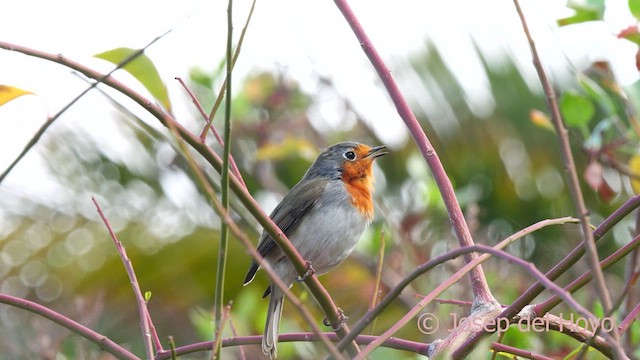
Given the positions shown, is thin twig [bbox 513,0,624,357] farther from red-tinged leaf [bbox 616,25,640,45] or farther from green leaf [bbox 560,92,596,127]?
green leaf [bbox 560,92,596,127]

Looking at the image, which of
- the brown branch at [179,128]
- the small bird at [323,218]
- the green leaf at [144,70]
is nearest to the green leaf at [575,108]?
the small bird at [323,218]

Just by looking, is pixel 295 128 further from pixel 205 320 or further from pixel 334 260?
pixel 205 320

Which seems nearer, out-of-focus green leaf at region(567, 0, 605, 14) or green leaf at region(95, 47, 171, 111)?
green leaf at region(95, 47, 171, 111)

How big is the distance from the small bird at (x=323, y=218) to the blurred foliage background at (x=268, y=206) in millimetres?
297

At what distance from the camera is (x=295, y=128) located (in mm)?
6012

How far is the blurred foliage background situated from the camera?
5273 millimetres

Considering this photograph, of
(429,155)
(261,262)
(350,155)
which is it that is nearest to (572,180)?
(261,262)

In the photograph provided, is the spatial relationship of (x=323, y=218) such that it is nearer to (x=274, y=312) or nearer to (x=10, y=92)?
(x=274, y=312)

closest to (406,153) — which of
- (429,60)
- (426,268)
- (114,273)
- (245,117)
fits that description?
(429,60)

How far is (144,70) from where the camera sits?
7.79ft

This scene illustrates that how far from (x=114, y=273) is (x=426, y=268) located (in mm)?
4064

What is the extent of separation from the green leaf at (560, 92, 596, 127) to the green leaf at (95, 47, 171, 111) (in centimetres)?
172

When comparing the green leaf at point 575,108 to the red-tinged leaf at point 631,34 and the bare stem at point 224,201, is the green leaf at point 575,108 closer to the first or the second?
the red-tinged leaf at point 631,34

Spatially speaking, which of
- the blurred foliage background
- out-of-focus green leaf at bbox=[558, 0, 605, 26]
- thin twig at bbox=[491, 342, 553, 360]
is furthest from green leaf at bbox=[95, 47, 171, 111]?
the blurred foliage background
